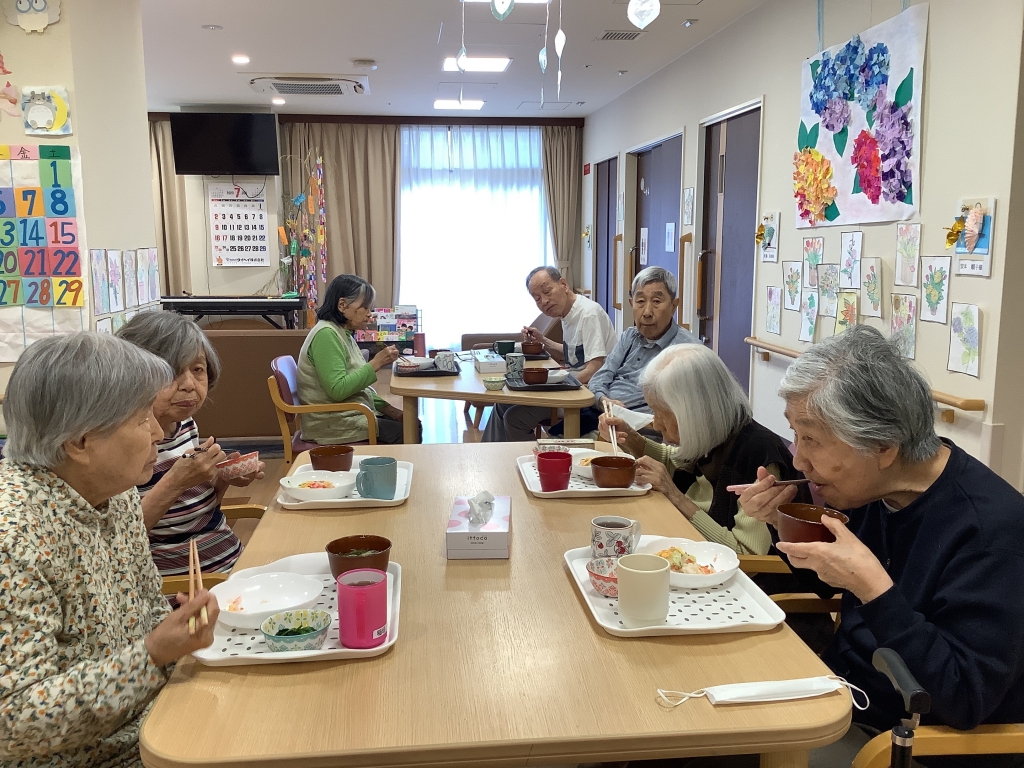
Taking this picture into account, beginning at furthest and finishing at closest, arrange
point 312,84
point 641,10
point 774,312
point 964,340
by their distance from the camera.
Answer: point 312,84 < point 774,312 < point 964,340 < point 641,10

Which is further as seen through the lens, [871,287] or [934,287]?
[871,287]

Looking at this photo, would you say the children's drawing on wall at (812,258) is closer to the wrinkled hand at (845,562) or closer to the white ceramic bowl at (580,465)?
the white ceramic bowl at (580,465)

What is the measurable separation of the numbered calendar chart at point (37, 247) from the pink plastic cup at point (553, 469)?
6.53 feet

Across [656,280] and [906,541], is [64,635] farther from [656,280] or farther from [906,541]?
[656,280]

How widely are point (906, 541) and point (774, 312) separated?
11.3ft

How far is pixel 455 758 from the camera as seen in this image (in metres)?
1.00

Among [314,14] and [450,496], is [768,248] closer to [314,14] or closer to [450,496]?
[314,14]

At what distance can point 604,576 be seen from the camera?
1389 mm

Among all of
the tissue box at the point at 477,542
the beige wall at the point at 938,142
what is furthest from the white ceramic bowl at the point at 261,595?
the beige wall at the point at 938,142

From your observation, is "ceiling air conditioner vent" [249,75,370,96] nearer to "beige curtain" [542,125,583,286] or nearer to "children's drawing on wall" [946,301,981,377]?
"beige curtain" [542,125,583,286]

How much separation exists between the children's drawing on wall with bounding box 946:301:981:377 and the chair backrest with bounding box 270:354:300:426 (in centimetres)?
271

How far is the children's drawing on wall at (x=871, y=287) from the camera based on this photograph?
11.8 ft

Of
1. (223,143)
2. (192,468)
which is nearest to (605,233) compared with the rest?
(223,143)

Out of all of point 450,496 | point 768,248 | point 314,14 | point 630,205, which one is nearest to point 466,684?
point 450,496
